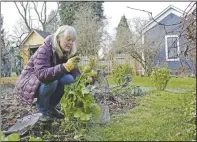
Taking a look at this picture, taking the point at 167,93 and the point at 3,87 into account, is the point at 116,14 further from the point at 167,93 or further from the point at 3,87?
the point at 3,87

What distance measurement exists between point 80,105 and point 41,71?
240 millimetres

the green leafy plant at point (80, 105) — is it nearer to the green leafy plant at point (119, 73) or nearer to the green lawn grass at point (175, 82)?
the green lawn grass at point (175, 82)

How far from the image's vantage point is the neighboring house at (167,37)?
5.22ft

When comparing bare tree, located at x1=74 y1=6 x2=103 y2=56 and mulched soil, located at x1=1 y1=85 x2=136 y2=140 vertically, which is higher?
bare tree, located at x1=74 y1=6 x2=103 y2=56

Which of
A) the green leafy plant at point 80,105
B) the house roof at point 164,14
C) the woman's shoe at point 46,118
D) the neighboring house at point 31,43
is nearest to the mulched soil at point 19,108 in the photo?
the woman's shoe at point 46,118

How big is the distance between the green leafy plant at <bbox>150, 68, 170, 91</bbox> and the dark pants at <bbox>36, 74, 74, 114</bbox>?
68 centimetres

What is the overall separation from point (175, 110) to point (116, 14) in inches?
23.2

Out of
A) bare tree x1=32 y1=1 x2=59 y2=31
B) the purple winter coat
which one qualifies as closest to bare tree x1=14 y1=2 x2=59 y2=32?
bare tree x1=32 y1=1 x2=59 y2=31

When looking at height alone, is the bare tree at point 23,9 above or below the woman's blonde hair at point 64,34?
above

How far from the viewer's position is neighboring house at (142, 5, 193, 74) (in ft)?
5.22

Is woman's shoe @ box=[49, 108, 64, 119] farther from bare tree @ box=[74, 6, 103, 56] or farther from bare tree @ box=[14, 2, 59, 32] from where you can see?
bare tree @ box=[14, 2, 59, 32]

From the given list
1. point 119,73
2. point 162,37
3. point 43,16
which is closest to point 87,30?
point 43,16

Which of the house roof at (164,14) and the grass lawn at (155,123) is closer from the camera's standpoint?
the grass lawn at (155,123)

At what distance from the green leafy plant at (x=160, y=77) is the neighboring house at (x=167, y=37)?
0.58 ft
